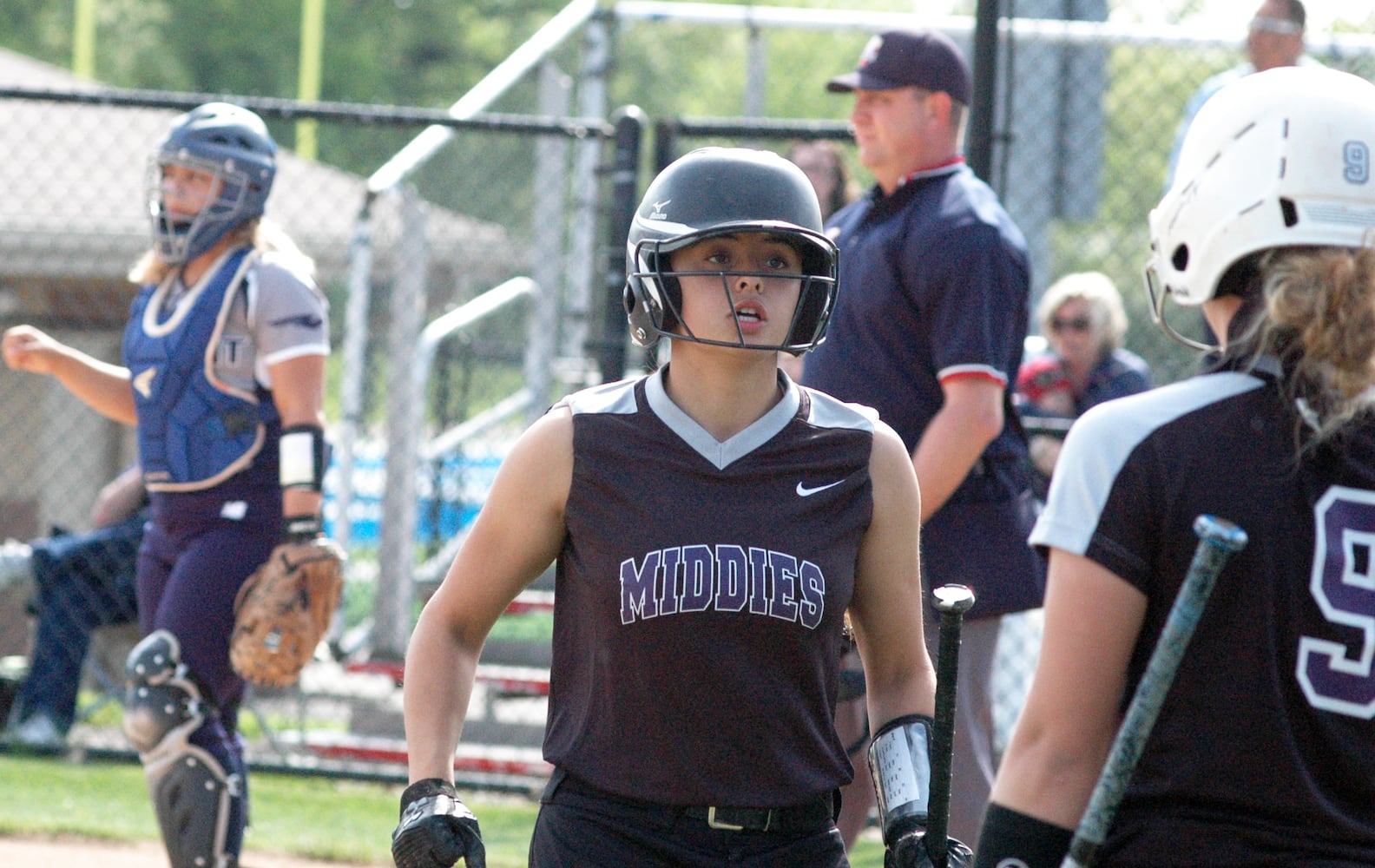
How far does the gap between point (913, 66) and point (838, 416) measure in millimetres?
1867

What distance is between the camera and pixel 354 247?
686 cm

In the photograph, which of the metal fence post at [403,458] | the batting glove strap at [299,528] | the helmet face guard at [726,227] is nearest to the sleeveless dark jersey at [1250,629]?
the helmet face guard at [726,227]

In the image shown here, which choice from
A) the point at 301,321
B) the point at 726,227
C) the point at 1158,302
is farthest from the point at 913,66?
the point at 1158,302

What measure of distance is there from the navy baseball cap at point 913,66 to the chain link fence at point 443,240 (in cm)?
67

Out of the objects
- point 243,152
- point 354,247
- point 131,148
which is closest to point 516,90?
point 131,148

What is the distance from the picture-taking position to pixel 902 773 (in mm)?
2385

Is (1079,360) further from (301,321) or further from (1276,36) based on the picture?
(301,321)

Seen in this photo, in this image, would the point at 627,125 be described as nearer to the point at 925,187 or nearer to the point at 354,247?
the point at 354,247

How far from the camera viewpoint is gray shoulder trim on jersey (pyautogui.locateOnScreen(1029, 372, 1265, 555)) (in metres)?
1.80

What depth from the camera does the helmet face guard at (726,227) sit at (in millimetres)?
2418

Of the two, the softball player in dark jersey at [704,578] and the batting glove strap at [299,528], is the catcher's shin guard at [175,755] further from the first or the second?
the softball player in dark jersey at [704,578]

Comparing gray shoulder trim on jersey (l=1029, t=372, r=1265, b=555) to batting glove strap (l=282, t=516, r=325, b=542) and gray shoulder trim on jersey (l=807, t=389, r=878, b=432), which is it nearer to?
gray shoulder trim on jersey (l=807, t=389, r=878, b=432)

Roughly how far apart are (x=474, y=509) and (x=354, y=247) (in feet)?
7.81

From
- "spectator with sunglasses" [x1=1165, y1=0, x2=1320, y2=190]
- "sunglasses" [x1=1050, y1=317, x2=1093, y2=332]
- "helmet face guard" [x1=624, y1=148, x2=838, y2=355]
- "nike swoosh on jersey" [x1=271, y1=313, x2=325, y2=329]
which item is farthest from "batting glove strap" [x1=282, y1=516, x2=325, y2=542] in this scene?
"sunglasses" [x1=1050, y1=317, x2=1093, y2=332]
